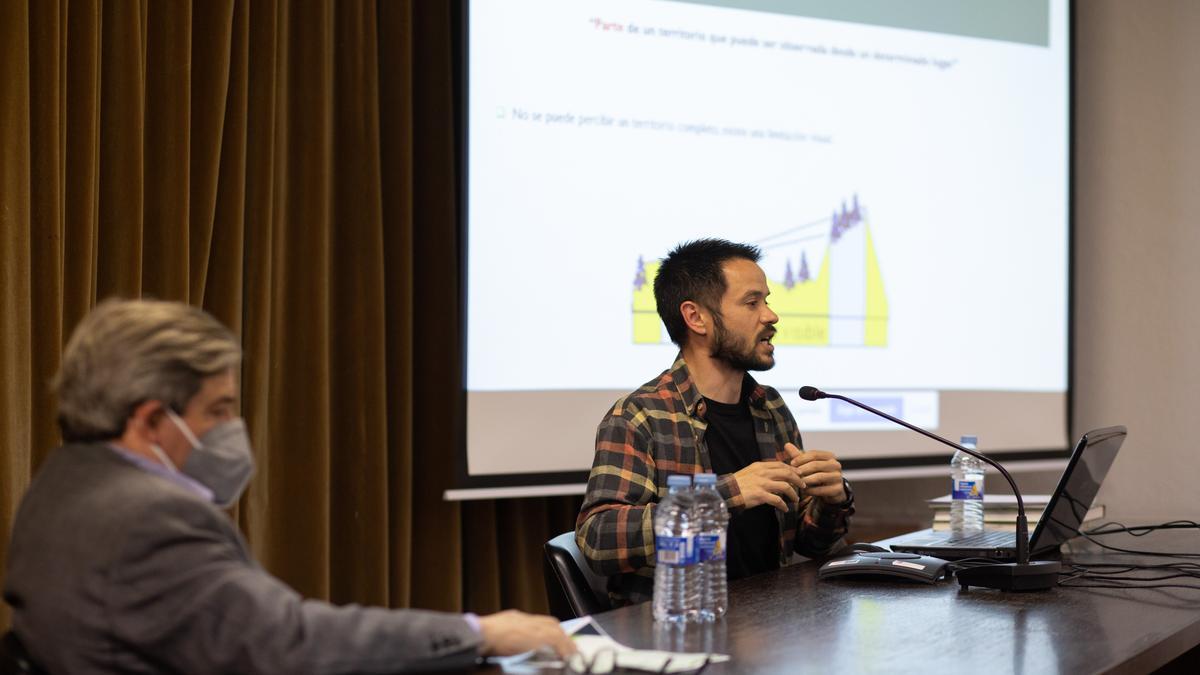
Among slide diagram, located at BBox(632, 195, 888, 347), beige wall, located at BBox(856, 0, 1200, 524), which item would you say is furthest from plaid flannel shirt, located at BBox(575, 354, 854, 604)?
beige wall, located at BBox(856, 0, 1200, 524)

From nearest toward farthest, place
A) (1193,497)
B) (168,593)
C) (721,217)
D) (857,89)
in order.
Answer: (168,593) → (721,217) → (857,89) → (1193,497)

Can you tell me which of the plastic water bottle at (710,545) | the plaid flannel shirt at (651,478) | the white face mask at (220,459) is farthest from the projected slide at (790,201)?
the white face mask at (220,459)

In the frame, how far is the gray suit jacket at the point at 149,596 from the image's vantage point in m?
1.07

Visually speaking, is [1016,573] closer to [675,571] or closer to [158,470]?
[675,571]

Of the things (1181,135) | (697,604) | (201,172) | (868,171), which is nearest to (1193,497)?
(1181,135)

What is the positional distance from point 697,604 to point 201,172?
5.82ft

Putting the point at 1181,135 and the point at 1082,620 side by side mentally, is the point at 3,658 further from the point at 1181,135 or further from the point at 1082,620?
the point at 1181,135

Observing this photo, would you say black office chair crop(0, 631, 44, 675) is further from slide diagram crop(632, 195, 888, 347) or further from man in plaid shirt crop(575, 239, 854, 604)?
slide diagram crop(632, 195, 888, 347)

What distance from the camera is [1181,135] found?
403 cm

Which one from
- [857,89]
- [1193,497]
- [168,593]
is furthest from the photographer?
[1193,497]

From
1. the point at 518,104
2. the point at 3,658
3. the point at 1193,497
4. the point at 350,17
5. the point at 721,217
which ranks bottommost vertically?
the point at 1193,497

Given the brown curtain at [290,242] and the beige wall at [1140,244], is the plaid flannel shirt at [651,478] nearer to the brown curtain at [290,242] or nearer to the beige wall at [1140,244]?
the brown curtain at [290,242]

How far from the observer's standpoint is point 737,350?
7.81ft

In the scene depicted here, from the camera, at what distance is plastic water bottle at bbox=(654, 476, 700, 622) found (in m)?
1.57
